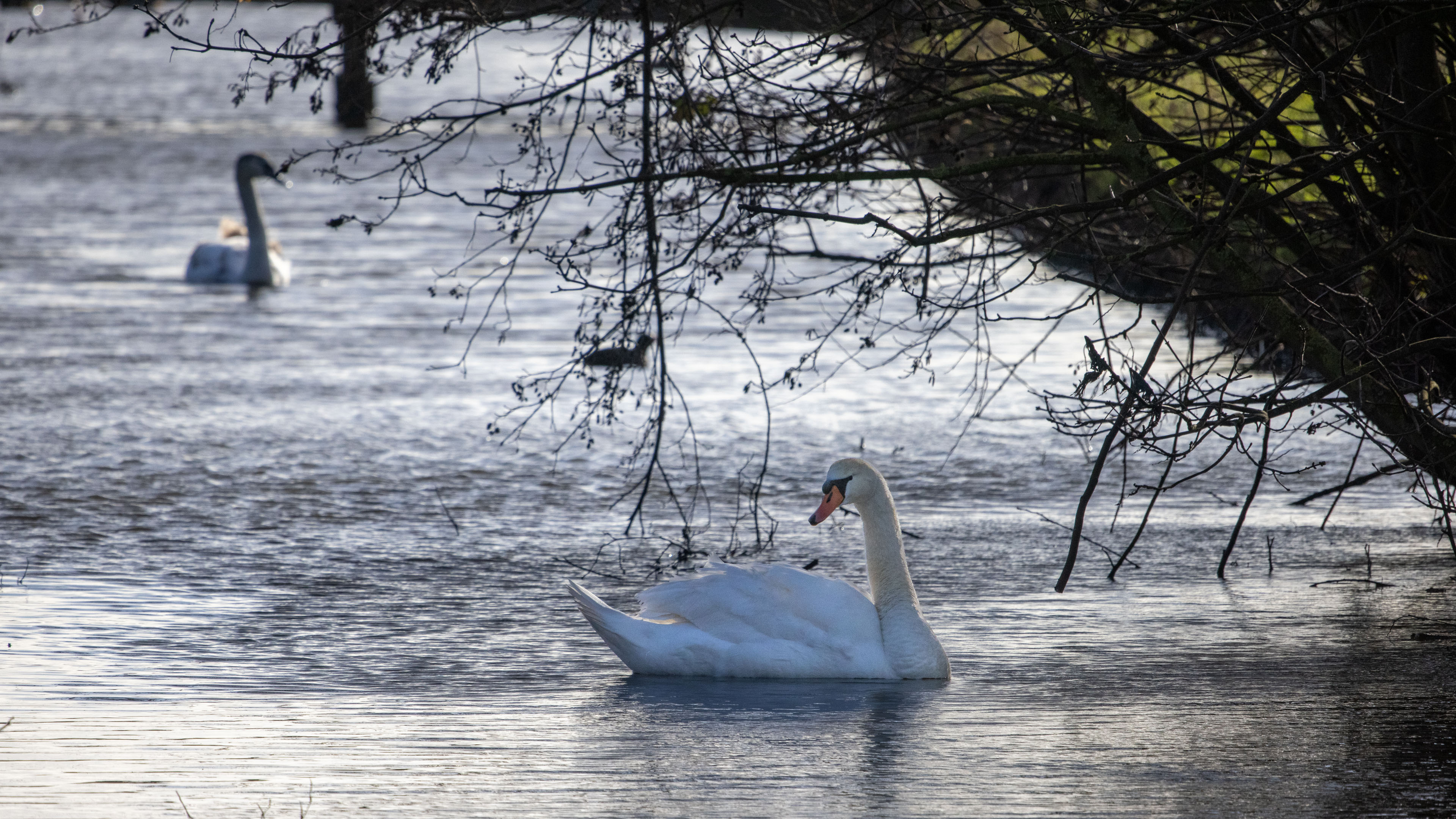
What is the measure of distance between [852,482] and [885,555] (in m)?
0.31

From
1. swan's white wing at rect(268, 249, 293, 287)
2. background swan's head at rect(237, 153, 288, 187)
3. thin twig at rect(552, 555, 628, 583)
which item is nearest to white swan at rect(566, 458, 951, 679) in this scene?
thin twig at rect(552, 555, 628, 583)

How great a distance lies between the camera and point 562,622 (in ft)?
26.2

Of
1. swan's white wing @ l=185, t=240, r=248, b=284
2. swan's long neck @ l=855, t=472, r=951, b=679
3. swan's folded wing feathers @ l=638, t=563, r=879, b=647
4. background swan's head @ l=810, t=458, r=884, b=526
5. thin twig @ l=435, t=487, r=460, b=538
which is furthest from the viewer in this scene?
swan's white wing @ l=185, t=240, r=248, b=284

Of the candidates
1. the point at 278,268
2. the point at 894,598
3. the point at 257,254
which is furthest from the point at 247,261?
the point at 894,598

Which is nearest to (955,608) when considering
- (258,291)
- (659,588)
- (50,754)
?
(659,588)

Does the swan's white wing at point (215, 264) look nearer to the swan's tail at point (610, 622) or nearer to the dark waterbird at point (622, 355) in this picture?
the dark waterbird at point (622, 355)

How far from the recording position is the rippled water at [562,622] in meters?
5.79

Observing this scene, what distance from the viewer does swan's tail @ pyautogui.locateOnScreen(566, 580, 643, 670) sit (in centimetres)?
716

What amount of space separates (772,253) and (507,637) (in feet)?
6.33

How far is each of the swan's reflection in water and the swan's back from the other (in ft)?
0.18

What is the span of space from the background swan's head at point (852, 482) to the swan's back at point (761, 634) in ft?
1.23

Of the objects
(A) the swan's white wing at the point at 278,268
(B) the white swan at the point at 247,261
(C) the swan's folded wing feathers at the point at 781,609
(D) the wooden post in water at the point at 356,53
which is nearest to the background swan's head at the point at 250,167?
(B) the white swan at the point at 247,261

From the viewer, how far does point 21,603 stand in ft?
26.4

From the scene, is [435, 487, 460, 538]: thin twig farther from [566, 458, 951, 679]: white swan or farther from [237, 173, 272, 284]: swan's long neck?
[237, 173, 272, 284]: swan's long neck
